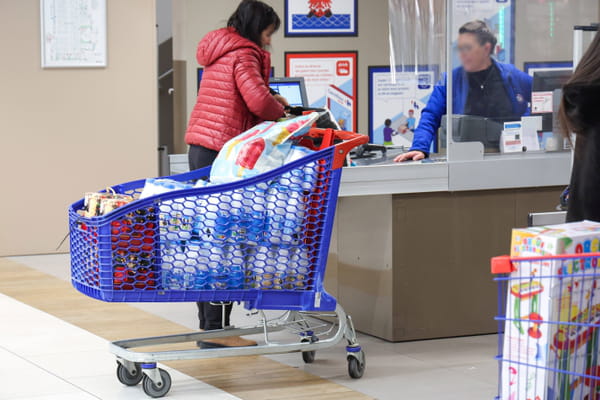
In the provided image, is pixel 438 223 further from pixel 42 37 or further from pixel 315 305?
pixel 42 37

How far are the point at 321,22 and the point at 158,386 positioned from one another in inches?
172

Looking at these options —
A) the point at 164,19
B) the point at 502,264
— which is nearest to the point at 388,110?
the point at 164,19

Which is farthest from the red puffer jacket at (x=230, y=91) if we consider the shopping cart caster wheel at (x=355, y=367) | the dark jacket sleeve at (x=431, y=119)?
the shopping cart caster wheel at (x=355, y=367)

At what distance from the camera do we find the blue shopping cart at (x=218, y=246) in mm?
3215

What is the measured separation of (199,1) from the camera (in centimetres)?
686

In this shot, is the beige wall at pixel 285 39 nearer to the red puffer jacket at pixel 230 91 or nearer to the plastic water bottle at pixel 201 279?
the red puffer jacket at pixel 230 91

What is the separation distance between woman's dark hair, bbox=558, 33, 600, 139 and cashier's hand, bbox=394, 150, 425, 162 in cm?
198

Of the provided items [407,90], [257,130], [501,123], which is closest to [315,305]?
[257,130]

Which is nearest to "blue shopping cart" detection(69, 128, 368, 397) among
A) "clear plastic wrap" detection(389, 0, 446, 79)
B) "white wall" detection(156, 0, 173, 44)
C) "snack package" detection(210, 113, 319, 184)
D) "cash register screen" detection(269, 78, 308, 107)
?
"snack package" detection(210, 113, 319, 184)

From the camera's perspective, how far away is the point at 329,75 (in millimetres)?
7238

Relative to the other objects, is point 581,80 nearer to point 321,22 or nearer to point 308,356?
point 308,356

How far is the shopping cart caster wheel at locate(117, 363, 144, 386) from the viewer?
138 inches

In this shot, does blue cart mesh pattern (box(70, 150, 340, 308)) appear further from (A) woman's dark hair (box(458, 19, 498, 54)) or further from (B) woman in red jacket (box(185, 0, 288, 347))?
(A) woman's dark hair (box(458, 19, 498, 54))

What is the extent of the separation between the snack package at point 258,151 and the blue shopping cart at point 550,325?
1.61 metres
